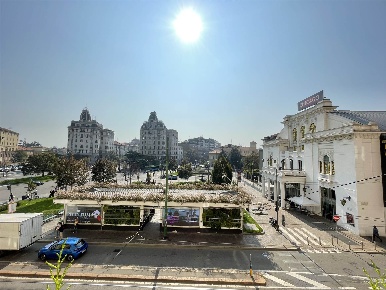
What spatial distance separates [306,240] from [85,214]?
21170 millimetres

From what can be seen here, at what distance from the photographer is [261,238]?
2366 cm

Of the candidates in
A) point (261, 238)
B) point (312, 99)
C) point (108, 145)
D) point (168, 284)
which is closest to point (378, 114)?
point (312, 99)

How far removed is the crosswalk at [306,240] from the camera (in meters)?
21.3

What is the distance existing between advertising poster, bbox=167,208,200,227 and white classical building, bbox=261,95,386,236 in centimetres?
1450

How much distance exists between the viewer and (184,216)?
2512cm

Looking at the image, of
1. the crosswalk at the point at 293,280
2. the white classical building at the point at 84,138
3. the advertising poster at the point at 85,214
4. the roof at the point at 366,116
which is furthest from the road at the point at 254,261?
the white classical building at the point at 84,138

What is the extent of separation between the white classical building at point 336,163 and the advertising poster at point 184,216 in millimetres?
14499

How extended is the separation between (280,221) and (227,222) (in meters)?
8.80

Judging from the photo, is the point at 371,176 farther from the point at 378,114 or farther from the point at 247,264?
the point at 247,264

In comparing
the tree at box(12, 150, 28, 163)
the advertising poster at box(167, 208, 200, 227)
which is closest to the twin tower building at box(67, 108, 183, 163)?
the tree at box(12, 150, 28, 163)

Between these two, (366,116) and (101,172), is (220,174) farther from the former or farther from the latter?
(366,116)

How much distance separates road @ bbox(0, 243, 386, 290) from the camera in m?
15.5

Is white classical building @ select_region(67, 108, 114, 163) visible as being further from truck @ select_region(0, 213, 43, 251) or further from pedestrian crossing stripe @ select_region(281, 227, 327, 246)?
pedestrian crossing stripe @ select_region(281, 227, 327, 246)

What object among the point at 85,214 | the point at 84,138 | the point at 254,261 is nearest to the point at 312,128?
the point at 254,261
